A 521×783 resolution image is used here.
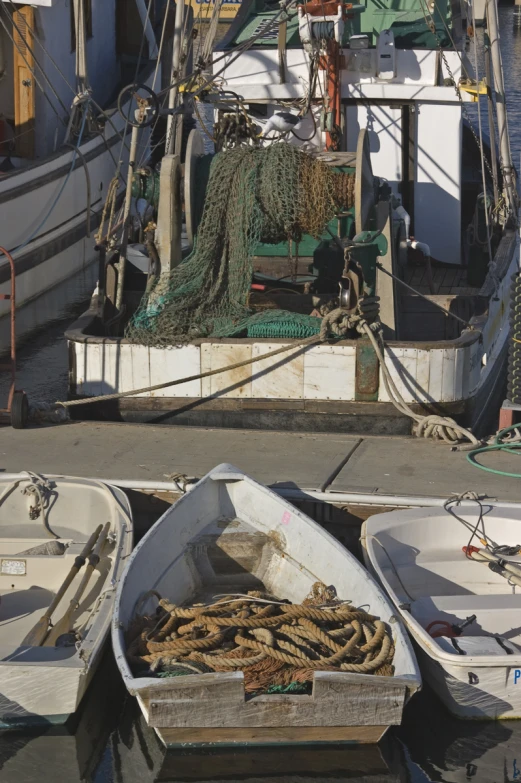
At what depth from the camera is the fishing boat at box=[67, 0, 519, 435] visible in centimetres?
916

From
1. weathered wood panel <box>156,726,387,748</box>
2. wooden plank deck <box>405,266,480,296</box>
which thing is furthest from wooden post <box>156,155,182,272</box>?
weathered wood panel <box>156,726,387,748</box>

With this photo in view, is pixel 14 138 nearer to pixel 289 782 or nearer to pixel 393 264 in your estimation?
pixel 393 264

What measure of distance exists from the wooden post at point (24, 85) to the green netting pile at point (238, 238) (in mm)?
7565

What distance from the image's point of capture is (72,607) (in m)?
6.92

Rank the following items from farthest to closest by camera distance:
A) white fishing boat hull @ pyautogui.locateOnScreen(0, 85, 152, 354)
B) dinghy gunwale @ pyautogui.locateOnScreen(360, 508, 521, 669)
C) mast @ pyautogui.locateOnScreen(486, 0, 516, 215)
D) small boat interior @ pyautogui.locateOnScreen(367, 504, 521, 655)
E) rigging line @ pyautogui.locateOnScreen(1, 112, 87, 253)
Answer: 1. rigging line @ pyautogui.locateOnScreen(1, 112, 87, 253)
2. white fishing boat hull @ pyautogui.locateOnScreen(0, 85, 152, 354)
3. mast @ pyautogui.locateOnScreen(486, 0, 516, 215)
4. small boat interior @ pyautogui.locateOnScreen(367, 504, 521, 655)
5. dinghy gunwale @ pyautogui.locateOnScreen(360, 508, 521, 669)

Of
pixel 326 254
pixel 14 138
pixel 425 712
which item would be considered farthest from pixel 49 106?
pixel 425 712

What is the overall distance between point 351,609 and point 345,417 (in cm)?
302

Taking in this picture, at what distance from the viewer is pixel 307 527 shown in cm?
715

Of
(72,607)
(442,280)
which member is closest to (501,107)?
(442,280)

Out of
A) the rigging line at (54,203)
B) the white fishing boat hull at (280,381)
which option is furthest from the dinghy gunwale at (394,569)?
the rigging line at (54,203)

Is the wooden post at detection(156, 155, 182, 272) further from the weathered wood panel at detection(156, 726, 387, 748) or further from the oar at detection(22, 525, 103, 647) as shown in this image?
the weathered wood panel at detection(156, 726, 387, 748)

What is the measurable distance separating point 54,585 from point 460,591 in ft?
8.69

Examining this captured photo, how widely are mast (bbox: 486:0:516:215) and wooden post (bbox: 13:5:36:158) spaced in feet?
22.9

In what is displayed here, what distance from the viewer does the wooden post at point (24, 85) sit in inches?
632
